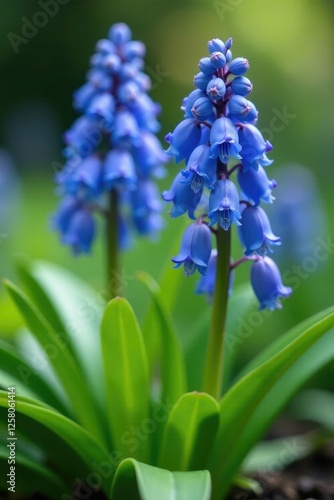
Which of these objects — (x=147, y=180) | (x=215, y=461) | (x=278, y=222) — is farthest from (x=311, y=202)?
(x=215, y=461)

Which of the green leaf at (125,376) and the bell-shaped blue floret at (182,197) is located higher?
the bell-shaped blue floret at (182,197)

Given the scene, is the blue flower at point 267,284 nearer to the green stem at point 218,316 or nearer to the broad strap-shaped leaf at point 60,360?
the green stem at point 218,316

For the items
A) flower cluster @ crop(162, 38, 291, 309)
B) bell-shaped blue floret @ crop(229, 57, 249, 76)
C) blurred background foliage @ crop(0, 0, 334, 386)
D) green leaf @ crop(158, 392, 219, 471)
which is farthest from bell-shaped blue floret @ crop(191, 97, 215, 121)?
blurred background foliage @ crop(0, 0, 334, 386)

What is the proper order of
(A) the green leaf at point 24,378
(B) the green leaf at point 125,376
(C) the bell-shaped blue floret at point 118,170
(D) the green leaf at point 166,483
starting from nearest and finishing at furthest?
(D) the green leaf at point 166,483, (B) the green leaf at point 125,376, (A) the green leaf at point 24,378, (C) the bell-shaped blue floret at point 118,170

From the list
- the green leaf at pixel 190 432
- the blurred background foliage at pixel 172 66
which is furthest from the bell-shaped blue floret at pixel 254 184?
the blurred background foliage at pixel 172 66

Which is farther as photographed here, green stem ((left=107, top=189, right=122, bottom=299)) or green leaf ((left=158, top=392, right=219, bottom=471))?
green stem ((left=107, top=189, right=122, bottom=299))

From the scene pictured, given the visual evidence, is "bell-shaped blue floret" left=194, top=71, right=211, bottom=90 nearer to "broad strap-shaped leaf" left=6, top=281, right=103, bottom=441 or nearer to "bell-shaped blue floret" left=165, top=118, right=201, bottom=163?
"bell-shaped blue floret" left=165, top=118, right=201, bottom=163

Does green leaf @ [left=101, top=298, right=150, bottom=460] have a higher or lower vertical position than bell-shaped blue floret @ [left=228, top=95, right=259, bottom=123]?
lower
